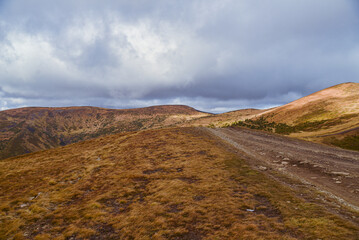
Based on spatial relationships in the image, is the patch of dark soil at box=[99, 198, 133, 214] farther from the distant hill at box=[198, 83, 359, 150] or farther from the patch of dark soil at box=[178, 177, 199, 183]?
the distant hill at box=[198, 83, 359, 150]

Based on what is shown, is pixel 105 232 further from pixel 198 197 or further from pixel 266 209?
pixel 266 209

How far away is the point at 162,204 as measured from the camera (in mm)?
11484

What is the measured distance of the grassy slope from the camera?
8227 millimetres

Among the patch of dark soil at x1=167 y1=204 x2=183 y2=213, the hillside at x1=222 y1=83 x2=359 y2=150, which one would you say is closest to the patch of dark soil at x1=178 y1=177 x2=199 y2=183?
the patch of dark soil at x1=167 y1=204 x2=183 y2=213

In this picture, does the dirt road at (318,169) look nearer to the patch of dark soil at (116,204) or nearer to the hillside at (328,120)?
the patch of dark soil at (116,204)

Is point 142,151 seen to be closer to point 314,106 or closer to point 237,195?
point 237,195

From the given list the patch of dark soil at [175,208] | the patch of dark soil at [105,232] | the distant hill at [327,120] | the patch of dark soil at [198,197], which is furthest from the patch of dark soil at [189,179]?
the distant hill at [327,120]

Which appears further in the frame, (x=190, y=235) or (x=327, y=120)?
(x=327, y=120)

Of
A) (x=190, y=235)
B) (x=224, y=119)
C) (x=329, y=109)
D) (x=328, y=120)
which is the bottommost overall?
(x=190, y=235)

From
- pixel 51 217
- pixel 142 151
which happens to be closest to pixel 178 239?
pixel 51 217

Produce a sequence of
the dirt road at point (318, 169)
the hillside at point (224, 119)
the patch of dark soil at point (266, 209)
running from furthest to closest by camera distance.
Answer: the hillside at point (224, 119)
the dirt road at point (318, 169)
the patch of dark soil at point (266, 209)

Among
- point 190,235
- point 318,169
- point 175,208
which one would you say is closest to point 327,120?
point 318,169

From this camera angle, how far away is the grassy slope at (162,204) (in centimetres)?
823

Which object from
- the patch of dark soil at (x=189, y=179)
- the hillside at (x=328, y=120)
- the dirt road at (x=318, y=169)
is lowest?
the patch of dark soil at (x=189, y=179)
